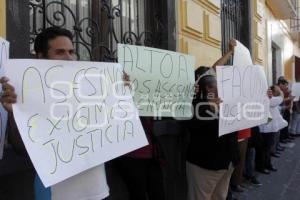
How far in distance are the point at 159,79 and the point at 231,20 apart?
4.40 meters

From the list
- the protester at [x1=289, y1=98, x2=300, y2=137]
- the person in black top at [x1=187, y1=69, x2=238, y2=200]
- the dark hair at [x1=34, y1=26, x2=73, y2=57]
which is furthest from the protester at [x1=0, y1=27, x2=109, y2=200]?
the protester at [x1=289, y1=98, x2=300, y2=137]

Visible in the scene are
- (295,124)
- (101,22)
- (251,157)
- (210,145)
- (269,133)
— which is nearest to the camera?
(210,145)

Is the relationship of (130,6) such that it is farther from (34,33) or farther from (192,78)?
(34,33)

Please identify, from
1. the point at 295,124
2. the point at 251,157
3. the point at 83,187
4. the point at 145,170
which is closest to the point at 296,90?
the point at 295,124

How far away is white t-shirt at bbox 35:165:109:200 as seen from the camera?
6.91ft

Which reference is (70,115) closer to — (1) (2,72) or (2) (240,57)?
(1) (2,72)

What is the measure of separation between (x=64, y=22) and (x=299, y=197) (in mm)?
3586

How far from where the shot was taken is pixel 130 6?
14.1 feet

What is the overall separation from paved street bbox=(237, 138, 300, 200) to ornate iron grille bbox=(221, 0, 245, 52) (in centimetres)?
199

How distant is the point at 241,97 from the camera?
382 centimetres

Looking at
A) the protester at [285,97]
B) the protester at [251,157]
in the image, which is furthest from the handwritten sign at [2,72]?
the protester at [285,97]

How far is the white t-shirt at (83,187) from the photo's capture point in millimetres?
2107

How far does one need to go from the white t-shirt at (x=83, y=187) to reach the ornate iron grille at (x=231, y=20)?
470cm

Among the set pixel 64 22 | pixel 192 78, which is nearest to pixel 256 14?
pixel 192 78
